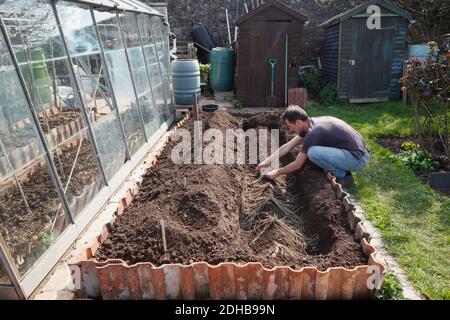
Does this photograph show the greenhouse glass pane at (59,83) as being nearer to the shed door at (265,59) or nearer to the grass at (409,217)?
the grass at (409,217)

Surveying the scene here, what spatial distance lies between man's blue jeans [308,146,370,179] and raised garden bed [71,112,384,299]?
178 mm

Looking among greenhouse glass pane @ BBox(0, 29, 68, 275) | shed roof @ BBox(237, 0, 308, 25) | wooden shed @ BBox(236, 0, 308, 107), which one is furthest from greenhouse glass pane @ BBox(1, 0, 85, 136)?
shed roof @ BBox(237, 0, 308, 25)

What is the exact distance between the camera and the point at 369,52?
938 cm

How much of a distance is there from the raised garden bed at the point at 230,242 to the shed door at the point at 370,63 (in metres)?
6.12

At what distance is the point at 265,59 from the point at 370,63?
2.96 m

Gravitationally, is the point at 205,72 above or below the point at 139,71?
below

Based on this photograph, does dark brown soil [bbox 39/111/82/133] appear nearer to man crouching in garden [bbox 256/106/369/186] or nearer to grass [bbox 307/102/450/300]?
man crouching in garden [bbox 256/106/369/186]

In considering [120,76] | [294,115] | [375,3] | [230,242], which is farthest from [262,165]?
[375,3]

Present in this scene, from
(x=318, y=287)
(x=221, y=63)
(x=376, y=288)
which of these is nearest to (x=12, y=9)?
(x=318, y=287)

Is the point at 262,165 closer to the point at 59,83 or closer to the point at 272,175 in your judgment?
the point at 272,175

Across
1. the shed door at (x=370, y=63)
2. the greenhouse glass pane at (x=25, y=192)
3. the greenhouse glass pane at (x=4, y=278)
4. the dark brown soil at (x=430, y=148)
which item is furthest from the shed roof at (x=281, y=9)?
the greenhouse glass pane at (x=4, y=278)

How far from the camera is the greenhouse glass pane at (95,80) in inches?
156

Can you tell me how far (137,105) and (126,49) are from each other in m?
0.91

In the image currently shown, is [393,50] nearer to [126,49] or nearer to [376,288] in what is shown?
[126,49]
